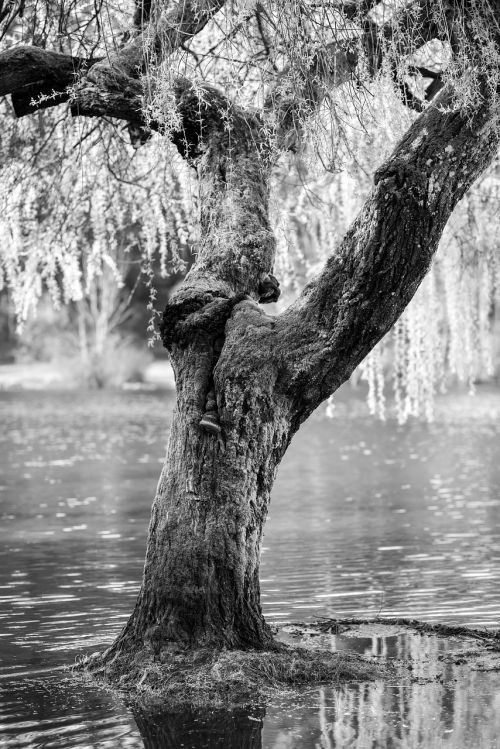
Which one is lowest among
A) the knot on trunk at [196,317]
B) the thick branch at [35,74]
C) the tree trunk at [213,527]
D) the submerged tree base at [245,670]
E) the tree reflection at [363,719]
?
the tree reflection at [363,719]

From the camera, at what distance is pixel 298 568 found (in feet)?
31.2

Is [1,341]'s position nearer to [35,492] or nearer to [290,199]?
[35,492]

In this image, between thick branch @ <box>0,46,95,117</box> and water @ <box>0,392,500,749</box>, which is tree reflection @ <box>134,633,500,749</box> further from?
thick branch @ <box>0,46,95,117</box>

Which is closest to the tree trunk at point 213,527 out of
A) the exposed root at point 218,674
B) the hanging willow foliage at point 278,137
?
the exposed root at point 218,674

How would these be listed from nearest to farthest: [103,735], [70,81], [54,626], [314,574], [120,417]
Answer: [103,735] < [70,81] < [54,626] < [314,574] < [120,417]

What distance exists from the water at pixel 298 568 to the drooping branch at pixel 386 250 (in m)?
1.76

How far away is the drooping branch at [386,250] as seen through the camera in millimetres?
5910

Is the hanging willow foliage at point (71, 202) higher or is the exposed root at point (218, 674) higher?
the hanging willow foliage at point (71, 202)

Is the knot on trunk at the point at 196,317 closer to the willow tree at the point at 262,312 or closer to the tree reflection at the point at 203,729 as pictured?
the willow tree at the point at 262,312

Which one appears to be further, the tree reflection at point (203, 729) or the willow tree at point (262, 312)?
the willow tree at point (262, 312)

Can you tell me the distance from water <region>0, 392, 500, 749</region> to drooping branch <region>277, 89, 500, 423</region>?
1756 mm

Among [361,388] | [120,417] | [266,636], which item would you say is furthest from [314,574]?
[361,388]

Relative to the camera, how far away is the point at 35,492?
49.5 ft

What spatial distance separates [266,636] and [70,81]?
3443 mm
